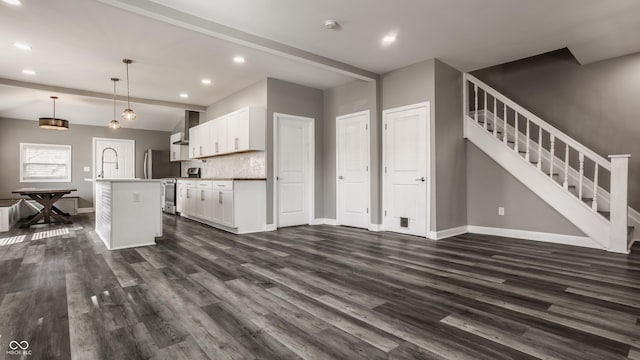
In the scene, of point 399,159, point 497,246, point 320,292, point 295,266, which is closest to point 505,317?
point 320,292

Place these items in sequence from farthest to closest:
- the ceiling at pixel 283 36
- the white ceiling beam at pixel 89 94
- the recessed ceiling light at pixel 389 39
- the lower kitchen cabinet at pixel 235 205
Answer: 1. the white ceiling beam at pixel 89 94
2. the lower kitchen cabinet at pixel 235 205
3. the recessed ceiling light at pixel 389 39
4. the ceiling at pixel 283 36

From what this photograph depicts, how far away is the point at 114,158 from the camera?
938 cm

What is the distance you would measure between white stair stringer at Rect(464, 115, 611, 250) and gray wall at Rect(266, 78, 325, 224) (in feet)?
8.55

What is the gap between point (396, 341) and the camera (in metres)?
1.75

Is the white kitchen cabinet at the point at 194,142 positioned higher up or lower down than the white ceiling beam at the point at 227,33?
lower down

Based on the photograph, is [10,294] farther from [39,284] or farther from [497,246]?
[497,246]

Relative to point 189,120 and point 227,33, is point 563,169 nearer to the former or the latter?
point 227,33

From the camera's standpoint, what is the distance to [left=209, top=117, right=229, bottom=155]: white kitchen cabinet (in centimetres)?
632

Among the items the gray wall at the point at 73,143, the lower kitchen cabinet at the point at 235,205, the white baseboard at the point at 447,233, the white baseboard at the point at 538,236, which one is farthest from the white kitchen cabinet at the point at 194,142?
the white baseboard at the point at 538,236

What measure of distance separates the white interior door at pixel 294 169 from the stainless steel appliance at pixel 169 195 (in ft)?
10.9

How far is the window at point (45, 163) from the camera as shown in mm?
8219

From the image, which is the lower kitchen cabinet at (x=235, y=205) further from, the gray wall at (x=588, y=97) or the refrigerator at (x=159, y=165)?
the gray wall at (x=588, y=97)

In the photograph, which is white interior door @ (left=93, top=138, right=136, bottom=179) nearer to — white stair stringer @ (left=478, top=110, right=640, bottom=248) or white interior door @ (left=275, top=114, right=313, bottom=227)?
white interior door @ (left=275, top=114, right=313, bottom=227)

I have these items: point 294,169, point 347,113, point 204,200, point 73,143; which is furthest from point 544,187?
point 73,143
